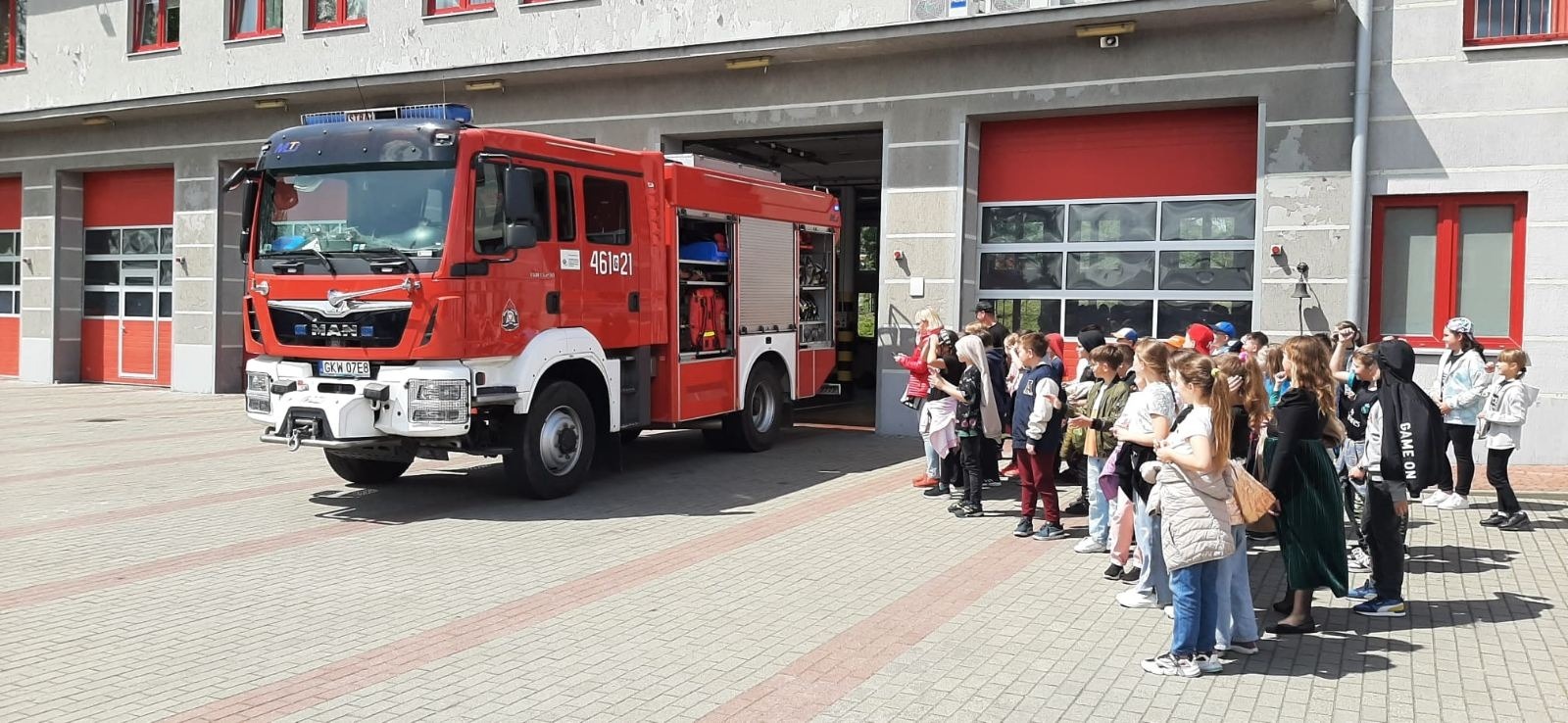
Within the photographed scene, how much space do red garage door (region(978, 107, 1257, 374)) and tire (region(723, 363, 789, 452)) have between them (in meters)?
3.18

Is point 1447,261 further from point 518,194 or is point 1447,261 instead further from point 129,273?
point 129,273

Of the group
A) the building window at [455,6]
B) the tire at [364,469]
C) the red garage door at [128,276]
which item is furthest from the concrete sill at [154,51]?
the tire at [364,469]

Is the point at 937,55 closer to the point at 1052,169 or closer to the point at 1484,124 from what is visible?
the point at 1052,169

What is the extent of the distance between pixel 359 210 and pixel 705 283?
3.84 metres

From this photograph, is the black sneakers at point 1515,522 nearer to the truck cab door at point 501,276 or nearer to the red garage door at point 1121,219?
the red garage door at point 1121,219

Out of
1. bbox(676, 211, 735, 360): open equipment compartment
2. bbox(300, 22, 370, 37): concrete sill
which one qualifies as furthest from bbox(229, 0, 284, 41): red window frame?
bbox(676, 211, 735, 360): open equipment compartment

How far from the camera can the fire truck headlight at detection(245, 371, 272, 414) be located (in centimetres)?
957

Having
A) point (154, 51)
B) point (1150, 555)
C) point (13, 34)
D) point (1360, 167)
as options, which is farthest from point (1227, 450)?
point (13, 34)

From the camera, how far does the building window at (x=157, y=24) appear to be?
2097 centimetres

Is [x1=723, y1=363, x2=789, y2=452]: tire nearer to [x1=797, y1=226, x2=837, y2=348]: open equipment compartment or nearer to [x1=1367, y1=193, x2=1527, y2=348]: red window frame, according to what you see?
[x1=797, y1=226, x2=837, y2=348]: open equipment compartment

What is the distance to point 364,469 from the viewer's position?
10781 mm

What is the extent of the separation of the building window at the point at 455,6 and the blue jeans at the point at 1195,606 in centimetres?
1481

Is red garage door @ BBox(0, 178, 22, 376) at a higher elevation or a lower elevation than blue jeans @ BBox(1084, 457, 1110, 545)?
higher

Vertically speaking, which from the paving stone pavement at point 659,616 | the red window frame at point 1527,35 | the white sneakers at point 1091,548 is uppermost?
the red window frame at point 1527,35
